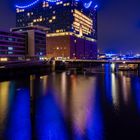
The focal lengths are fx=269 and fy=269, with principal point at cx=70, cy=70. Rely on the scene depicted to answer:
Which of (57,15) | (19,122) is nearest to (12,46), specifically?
(57,15)

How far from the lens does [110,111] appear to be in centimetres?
2897

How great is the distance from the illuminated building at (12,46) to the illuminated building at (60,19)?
33.4 meters

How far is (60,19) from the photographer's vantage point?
474ft

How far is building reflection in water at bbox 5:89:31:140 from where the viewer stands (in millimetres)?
20628

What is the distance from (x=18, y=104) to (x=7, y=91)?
1134cm

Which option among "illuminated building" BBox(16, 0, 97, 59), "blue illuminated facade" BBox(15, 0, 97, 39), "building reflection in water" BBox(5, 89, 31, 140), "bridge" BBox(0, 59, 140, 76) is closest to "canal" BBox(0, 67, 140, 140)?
"building reflection in water" BBox(5, 89, 31, 140)

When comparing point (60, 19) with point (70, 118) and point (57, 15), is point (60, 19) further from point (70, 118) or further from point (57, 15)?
point (70, 118)

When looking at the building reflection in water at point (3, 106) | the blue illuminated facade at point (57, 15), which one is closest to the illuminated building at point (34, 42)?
the blue illuminated facade at point (57, 15)

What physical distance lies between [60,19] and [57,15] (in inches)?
128

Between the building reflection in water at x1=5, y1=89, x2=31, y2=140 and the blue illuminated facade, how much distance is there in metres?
112

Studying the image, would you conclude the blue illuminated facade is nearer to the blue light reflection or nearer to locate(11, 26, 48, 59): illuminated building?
locate(11, 26, 48, 59): illuminated building

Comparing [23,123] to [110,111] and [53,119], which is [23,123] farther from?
[110,111]

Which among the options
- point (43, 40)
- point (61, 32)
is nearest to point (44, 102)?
point (43, 40)

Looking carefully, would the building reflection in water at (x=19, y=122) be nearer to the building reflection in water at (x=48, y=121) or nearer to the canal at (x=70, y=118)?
the canal at (x=70, y=118)
